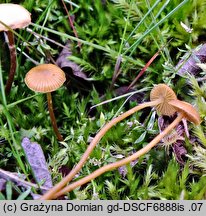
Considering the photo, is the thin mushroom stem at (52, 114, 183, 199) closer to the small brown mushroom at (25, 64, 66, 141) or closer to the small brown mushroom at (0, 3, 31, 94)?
the small brown mushroom at (25, 64, 66, 141)

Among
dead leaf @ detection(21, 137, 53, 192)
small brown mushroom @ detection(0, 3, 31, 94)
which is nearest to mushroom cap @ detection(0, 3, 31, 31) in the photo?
small brown mushroom @ detection(0, 3, 31, 94)

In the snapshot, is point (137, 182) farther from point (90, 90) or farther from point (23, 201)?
point (90, 90)

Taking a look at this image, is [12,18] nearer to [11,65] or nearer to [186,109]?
[11,65]

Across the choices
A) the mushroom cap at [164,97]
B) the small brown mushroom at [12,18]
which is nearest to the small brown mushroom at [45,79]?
the small brown mushroom at [12,18]

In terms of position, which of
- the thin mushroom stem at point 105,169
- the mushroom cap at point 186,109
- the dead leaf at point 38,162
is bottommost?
the dead leaf at point 38,162

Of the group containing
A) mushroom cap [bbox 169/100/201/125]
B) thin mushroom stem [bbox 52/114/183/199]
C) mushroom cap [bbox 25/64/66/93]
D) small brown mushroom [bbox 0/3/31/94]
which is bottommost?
thin mushroom stem [bbox 52/114/183/199]

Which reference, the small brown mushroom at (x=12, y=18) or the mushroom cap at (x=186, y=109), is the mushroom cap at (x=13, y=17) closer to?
the small brown mushroom at (x=12, y=18)
